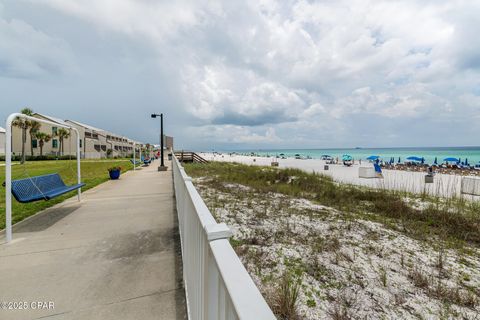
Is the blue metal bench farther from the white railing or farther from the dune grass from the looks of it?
the dune grass

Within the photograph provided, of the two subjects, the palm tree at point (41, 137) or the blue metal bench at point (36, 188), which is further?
the palm tree at point (41, 137)

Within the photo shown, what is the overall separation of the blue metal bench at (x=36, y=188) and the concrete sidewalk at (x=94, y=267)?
56 cm

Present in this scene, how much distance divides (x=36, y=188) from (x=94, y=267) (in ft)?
10.3

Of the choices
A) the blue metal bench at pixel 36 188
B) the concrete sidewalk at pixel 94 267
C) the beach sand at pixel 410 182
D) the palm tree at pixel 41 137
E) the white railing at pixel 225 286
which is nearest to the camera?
the white railing at pixel 225 286

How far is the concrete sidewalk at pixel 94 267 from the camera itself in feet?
7.26

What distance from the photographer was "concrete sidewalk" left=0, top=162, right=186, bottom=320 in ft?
7.26

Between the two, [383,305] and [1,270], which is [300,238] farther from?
[1,270]

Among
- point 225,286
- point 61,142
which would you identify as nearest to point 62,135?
point 61,142

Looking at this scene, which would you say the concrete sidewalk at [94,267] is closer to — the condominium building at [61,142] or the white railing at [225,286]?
the white railing at [225,286]

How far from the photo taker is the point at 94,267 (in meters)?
2.89

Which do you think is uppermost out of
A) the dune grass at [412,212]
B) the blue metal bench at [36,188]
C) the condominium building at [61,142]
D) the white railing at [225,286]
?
the condominium building at [61,142]

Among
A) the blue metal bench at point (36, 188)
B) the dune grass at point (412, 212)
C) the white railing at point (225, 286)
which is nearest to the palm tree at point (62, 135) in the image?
the blue metal bench at point (36, 188)

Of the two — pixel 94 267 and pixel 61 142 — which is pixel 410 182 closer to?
pixel 94 267

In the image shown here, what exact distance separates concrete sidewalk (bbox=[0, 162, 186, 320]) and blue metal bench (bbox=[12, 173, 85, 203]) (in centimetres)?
56
